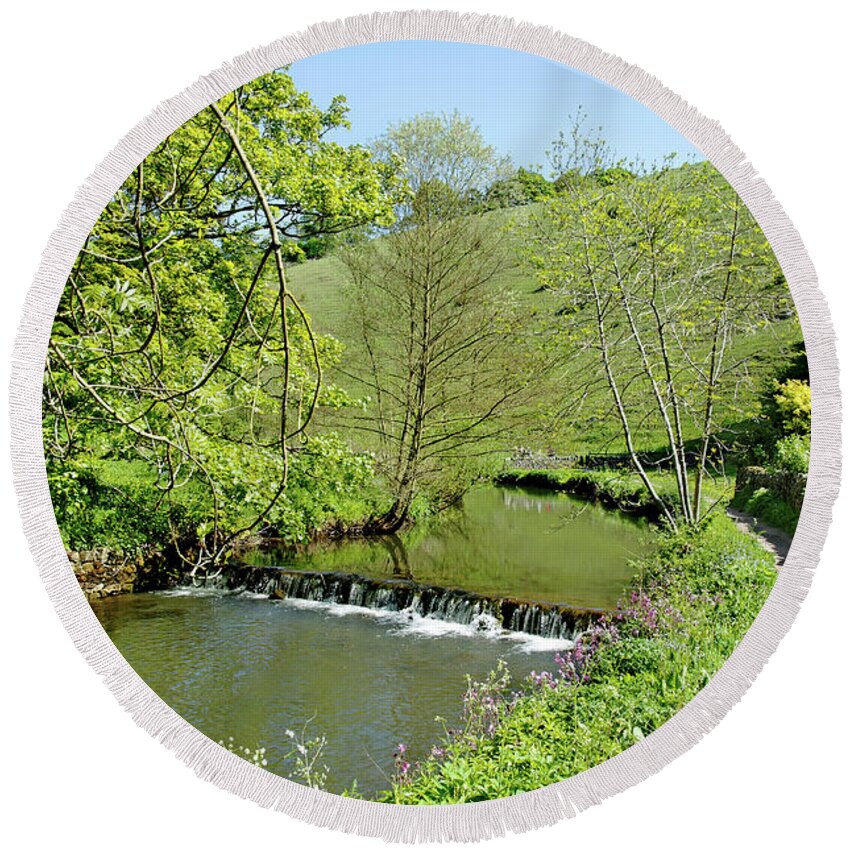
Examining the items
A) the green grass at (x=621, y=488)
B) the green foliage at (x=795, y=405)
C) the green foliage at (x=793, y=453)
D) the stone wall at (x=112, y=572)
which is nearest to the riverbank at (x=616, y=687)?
the green grass at (x=621, y=488)

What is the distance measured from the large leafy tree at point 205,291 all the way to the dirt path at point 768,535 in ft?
4.92

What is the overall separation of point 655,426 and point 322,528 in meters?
2.60

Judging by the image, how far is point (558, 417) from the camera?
11.1ft

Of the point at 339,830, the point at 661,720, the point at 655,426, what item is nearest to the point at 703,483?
the point at 655,426

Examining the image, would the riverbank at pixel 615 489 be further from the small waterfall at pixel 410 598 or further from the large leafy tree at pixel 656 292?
the small waterfall at pixel 410 598

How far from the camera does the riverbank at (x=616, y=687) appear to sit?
89.6 inches

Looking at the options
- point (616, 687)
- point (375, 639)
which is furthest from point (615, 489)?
point (375, 639)

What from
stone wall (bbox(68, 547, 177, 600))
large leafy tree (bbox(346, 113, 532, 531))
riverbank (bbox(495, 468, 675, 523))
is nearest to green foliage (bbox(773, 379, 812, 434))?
riverbank (bbox(495, 468, 675, 523))

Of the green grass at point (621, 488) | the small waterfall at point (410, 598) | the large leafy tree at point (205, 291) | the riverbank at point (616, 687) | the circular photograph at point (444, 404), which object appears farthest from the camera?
the small waterfall at point (410, 598)

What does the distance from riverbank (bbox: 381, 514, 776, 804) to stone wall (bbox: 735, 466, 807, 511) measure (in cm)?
16

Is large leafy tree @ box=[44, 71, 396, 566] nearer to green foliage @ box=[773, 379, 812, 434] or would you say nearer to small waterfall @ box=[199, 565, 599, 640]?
small waterfall @ box=[199, 565, 599, 640]

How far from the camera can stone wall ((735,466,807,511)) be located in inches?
94.6

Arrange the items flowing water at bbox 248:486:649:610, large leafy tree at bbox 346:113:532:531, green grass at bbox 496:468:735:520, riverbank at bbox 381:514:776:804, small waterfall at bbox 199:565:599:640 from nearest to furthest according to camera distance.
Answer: riverbank at bbox 381:514:776:804, large leafy tree at bbox 346:113:532:531, green grass at bbox 496:468:735:520, flowing water at bbox 248:486:649:610, small waterfall at bbox 199:565:599:640

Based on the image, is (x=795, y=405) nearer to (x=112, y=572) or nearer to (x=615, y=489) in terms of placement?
(x=615, y=489)
